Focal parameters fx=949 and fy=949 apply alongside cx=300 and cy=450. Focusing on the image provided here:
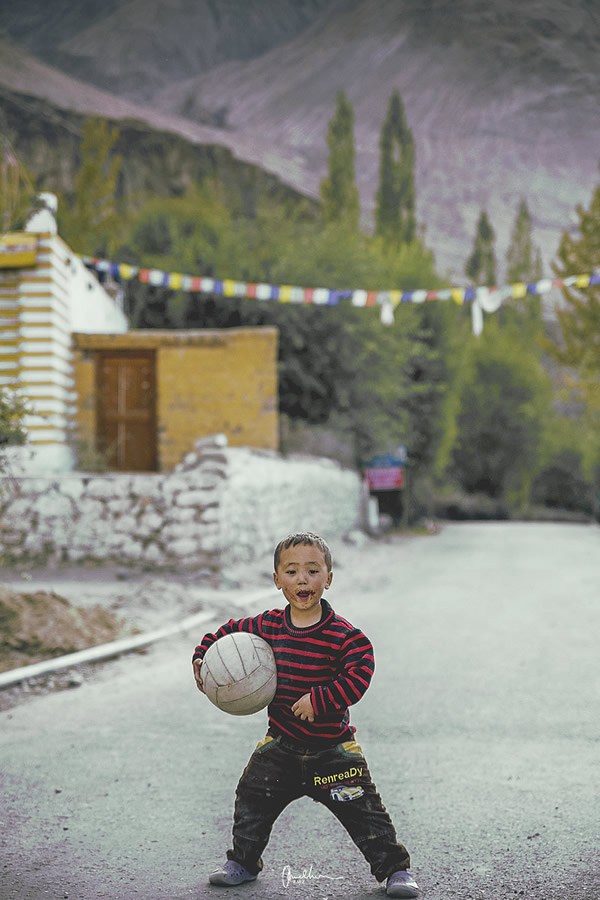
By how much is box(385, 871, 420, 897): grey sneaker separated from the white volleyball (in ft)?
2.23

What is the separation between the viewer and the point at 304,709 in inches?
118

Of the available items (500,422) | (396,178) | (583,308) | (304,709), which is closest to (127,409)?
(304,709)

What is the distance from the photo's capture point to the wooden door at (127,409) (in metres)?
17.2

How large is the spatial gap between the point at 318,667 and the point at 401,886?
721 millimetres

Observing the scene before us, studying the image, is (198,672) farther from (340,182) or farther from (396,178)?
(396,178)

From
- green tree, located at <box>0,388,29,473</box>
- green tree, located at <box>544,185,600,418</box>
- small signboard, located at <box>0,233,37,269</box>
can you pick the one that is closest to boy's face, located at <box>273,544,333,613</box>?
green tree, located at <box>0,388,29,473</box>

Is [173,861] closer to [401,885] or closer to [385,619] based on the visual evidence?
[401,885]

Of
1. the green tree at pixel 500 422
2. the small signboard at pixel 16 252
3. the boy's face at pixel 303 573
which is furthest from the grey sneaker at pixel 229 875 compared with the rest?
the green tree at pixel 500 422

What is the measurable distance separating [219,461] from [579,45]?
47168 millimetres

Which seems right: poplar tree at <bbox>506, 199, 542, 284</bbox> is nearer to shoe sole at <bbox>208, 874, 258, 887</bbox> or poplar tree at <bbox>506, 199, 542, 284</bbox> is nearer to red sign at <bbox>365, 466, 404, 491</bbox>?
red sign at <bbox>365, 466, 404, 491</bbox>

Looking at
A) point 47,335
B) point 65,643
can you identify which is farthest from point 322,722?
point 47,335

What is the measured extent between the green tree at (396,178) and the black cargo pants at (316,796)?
56.4 metres

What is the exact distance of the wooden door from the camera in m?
17.2

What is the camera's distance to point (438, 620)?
990cm
